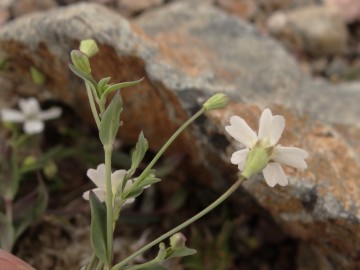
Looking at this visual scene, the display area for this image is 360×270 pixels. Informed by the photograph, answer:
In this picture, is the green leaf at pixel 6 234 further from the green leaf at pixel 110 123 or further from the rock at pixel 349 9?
the rock at pixel 349 9

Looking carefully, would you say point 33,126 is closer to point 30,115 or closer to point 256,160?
point 30,115

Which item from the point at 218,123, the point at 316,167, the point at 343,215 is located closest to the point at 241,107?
the point at 218,123

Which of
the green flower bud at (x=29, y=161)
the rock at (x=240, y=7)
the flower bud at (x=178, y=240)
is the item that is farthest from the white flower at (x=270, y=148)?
the rock at (x=240, y=7)

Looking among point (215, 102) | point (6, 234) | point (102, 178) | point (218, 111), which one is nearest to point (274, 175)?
point (215, 102)

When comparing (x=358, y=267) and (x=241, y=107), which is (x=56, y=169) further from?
(x=358, y=267)

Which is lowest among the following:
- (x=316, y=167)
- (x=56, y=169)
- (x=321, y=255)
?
(x=321, y=255)

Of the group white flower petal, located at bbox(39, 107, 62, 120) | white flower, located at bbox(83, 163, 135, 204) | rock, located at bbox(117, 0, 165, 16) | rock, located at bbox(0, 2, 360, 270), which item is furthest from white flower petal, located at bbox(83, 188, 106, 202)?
rock, located at bbox(117, 0, 165, 16)
